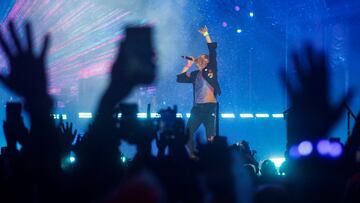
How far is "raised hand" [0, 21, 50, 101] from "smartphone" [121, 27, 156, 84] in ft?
1.19

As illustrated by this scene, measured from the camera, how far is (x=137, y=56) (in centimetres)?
208

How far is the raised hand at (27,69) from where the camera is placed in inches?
79.0

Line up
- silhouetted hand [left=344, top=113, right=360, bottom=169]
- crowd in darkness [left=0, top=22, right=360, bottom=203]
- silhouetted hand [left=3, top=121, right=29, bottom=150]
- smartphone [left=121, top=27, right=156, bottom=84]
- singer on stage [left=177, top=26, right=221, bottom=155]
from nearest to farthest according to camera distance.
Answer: crowd in darkness [left=0, top=22, right=360, bottom=203] → smartphone [left=121, top=27, right=156, bottom=84] → silhouetted hand [left=344, top=113, right=360, bottom=169] → silhouetted hand [left=3, top=121, right=29, bottom=150] → singer on stage [left=177, top=26, right=221, bottom=155]

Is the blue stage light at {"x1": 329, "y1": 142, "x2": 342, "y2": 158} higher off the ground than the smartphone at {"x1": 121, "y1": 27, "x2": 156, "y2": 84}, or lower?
lower

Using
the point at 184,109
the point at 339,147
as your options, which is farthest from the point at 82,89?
the point at 339,147

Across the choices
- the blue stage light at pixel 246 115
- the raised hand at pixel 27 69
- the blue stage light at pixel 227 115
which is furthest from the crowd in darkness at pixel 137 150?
the blue stage light at pixel 246 115

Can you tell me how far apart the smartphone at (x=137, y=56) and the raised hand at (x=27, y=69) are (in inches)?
14.2

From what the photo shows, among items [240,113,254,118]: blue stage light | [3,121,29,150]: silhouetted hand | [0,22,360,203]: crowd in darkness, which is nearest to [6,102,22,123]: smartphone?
[3,121,29,150]: silhouetted hand

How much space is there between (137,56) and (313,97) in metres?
0.83

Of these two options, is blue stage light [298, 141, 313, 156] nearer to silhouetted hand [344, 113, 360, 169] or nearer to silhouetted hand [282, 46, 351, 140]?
silhouetted hand [282, 46, 351, 140]

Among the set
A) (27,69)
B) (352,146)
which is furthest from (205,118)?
(27,69)

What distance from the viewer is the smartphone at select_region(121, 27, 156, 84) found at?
204 cm

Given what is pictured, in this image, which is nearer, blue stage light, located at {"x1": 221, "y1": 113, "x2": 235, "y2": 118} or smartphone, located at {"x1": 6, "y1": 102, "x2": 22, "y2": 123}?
smartphone, located at {"x1": 6, "y1": 102, "x2": 22, "y2": 123}

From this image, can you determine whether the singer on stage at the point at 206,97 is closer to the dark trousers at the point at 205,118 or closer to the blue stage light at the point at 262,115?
the dark trousers at the point at 205,118
